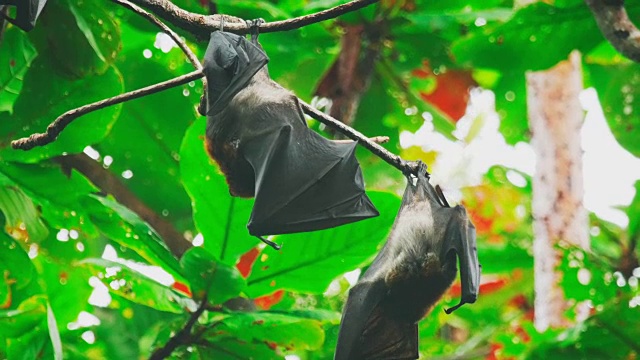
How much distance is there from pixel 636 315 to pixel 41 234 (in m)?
3.29

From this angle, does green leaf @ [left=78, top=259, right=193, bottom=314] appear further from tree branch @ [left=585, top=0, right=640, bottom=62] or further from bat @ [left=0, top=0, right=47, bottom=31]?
tree branch @ [left=585, top=0, right=640, bottom=62]

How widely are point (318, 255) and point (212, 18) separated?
167cm

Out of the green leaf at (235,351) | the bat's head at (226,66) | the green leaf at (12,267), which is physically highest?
the bat's head at (226,66)

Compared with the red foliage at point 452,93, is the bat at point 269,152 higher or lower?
higher

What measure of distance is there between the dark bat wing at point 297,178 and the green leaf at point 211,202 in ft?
3.44

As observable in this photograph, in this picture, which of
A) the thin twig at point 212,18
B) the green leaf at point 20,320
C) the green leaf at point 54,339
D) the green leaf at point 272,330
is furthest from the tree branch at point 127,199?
the thin twig at point 212,18

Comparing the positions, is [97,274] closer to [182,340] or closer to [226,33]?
[182,340]

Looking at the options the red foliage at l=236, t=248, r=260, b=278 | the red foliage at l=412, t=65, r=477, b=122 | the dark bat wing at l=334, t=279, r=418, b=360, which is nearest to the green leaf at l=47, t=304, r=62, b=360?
the dark bat wing at l=334, t=279, r=418, b=360

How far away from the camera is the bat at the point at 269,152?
297cm

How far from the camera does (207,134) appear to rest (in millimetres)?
3258

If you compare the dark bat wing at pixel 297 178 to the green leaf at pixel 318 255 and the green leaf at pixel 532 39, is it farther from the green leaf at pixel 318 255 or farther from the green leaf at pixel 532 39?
the green leaf at pixel 532 39

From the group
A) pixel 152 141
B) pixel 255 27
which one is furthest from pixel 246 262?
pixel 255 27

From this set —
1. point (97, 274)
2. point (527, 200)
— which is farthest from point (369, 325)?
point (527, 200)

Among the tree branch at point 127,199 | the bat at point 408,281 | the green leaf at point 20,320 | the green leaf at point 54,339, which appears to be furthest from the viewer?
the tree branch at point 127,199
